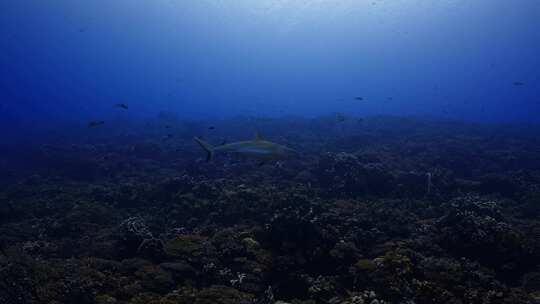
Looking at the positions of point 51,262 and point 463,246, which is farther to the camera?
point 463,246

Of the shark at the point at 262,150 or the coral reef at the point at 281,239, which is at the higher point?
the shark at the point at 262,150

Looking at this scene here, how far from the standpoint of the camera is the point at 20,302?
20.5 feet

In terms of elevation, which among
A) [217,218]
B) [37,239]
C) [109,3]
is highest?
[109,3]

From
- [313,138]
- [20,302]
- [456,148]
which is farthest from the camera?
[313,138]

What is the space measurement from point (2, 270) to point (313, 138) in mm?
25683

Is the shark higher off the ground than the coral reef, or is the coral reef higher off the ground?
the shark

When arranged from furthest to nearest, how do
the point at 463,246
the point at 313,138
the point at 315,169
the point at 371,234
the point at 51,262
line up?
the point at 313,138 → the point at 315,169 → the point at 371,234 → the point at 463,246 → the point at 51,262

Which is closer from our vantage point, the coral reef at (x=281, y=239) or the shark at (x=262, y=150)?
the coral reef at (x=281, y=239)

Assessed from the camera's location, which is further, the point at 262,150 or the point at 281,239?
the point at 281,239

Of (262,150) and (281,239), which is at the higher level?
(262,150)

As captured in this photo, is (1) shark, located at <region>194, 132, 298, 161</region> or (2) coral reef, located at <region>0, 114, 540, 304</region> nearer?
(2) coral reef, located at <region>0, 114, 540, 304</region>

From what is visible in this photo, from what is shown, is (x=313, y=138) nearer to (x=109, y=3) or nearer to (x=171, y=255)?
(x=171, y=255)

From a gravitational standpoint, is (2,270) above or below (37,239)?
above

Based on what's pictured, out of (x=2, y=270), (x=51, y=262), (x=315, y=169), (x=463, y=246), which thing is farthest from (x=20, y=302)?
(x=315, y=169)
